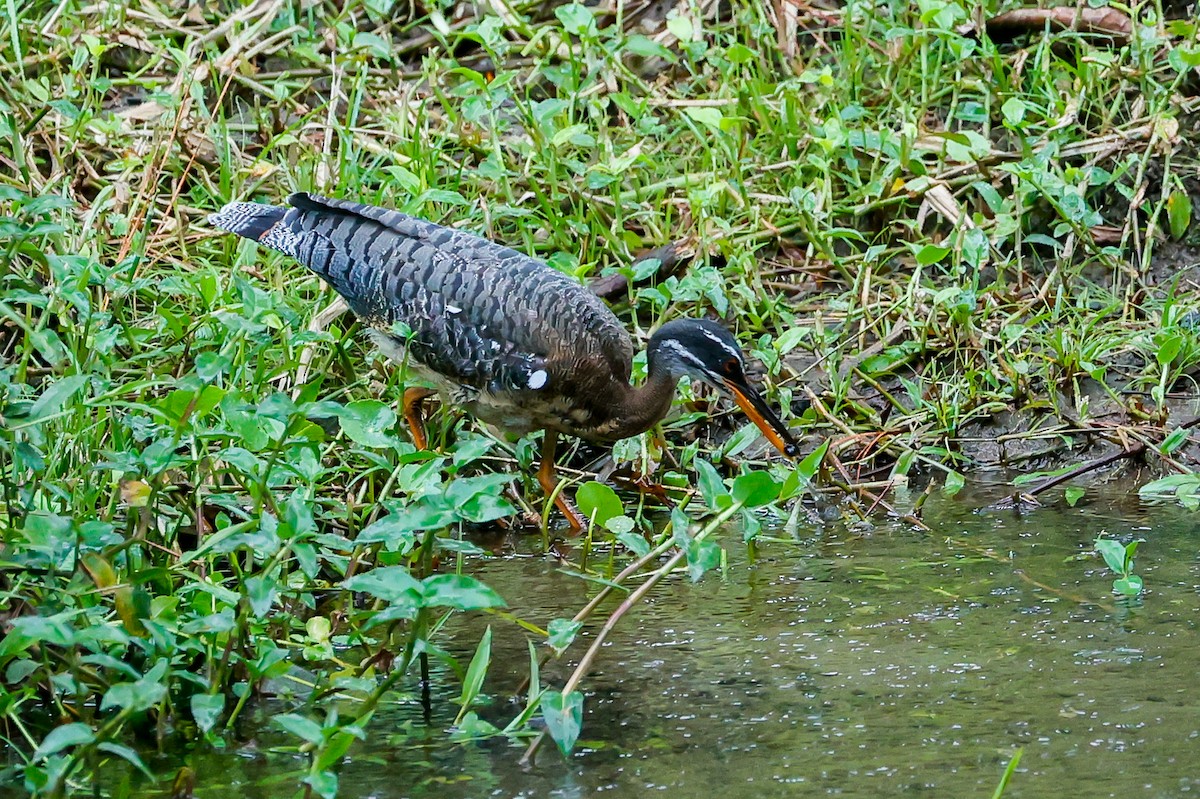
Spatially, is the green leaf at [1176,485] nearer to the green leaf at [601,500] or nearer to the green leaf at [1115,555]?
the green leaf at [1115,555]

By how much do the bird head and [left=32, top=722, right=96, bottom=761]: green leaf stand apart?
2996 mm

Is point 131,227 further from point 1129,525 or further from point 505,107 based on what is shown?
→ point 1129,525

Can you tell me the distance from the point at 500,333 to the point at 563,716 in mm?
2518

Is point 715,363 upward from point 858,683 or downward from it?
upward

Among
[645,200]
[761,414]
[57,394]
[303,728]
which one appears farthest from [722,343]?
[303,728]

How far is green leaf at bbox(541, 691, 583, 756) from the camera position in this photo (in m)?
3.19

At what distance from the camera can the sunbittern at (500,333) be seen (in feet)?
17.9

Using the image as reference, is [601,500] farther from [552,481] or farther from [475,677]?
[552,481]

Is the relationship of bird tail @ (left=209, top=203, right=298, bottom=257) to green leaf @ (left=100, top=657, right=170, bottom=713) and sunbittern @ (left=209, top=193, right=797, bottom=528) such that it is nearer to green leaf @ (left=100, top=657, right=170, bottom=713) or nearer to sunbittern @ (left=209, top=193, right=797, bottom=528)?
sunbittern @ (left=209, top=193, right=797, bottom=528)

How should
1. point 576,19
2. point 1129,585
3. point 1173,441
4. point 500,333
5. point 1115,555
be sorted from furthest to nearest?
1. point 576,19
2. point 500,333
3. point 1173,441
4. point 1129,585
5. point 1115,555

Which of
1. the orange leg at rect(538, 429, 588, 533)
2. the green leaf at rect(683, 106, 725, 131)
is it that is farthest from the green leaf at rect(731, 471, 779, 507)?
the green leaf at rect(683, 106, 725, 131)

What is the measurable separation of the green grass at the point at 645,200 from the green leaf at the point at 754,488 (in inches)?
47.7

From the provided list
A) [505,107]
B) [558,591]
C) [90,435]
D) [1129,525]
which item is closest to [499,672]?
[558,591]

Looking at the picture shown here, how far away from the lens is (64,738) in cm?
272
